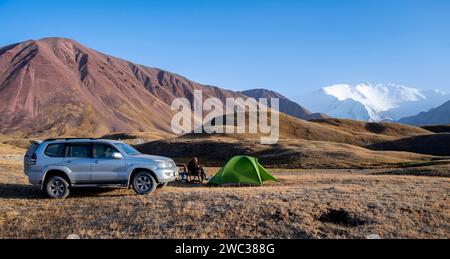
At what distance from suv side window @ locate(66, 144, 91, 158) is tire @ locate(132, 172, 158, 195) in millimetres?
2155

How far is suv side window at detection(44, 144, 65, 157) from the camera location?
1702 centimetres

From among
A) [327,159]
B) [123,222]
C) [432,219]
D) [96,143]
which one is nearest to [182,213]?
[123,222]

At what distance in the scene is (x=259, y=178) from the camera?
28.4 meters

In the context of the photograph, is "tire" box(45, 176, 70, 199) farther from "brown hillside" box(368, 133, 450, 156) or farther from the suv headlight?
"brown hillside" box(368, 133, 450, 156)

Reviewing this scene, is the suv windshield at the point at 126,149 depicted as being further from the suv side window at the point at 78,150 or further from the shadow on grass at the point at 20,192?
the shadow on grass at the point at 20,192

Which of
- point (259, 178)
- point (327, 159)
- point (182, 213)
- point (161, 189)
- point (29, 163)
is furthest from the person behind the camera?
point (327, 159)

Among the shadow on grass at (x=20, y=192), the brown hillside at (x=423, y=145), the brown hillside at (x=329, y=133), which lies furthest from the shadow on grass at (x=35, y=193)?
the brown hillside at (x=423, y=145)

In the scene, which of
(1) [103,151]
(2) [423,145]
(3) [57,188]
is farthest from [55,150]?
(2) [423,145]

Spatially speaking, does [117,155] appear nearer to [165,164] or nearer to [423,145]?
[165,164]

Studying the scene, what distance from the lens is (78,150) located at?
17.1 metres

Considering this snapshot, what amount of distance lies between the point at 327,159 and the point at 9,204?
53.6 m

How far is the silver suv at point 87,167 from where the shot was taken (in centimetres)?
1677

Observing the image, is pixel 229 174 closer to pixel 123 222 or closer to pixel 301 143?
pixel 123 222
